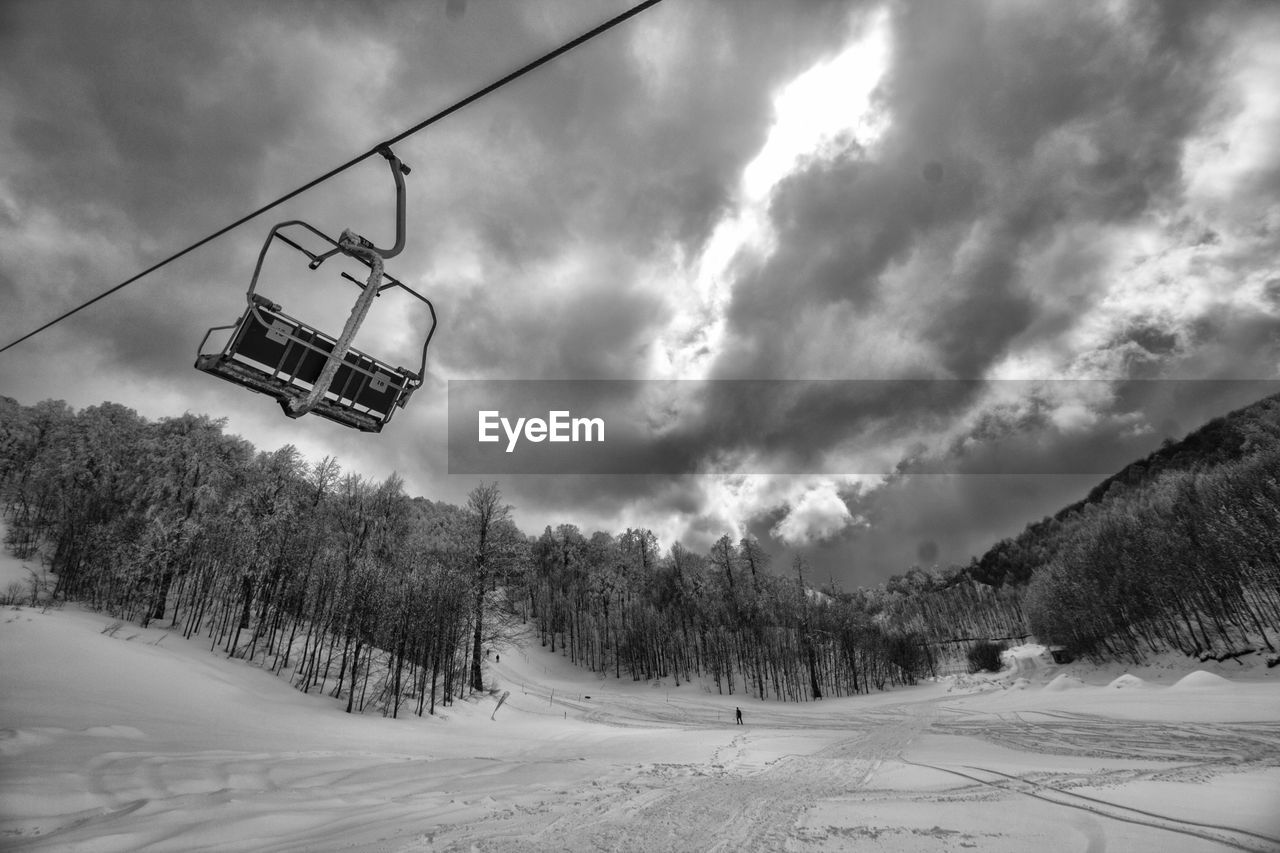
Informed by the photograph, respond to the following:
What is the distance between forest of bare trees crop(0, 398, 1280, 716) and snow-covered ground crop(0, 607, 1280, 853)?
3809mm

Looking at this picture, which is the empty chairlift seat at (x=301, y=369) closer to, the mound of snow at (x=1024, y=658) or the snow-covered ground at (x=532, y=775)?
the snow-covered ground at (x=532, y=775)

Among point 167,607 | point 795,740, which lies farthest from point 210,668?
point 795,740

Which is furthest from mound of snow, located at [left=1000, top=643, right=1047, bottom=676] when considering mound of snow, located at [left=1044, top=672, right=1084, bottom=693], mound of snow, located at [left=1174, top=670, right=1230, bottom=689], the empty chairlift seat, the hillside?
the empty chairlift seat

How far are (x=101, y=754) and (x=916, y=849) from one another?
14669 millimetres

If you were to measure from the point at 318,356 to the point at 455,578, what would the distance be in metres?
25.2

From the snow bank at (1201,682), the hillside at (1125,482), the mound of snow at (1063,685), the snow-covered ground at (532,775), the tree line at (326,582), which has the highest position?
the hillside at (1125,482)

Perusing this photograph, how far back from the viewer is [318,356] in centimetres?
643

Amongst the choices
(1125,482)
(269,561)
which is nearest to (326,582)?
(269,561)

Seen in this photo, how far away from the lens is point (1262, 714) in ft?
74.1

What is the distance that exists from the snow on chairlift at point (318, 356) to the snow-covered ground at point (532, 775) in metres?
5.46

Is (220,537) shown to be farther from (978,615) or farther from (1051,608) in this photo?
(978,615)

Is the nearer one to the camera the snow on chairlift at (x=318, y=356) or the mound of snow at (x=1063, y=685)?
the snow on chairlift at (x=318, y=356)

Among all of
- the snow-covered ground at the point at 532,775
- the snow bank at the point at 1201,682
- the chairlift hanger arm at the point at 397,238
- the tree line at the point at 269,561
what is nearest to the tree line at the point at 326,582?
the tree line at the point at 269,561

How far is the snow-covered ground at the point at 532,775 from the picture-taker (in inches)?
271
